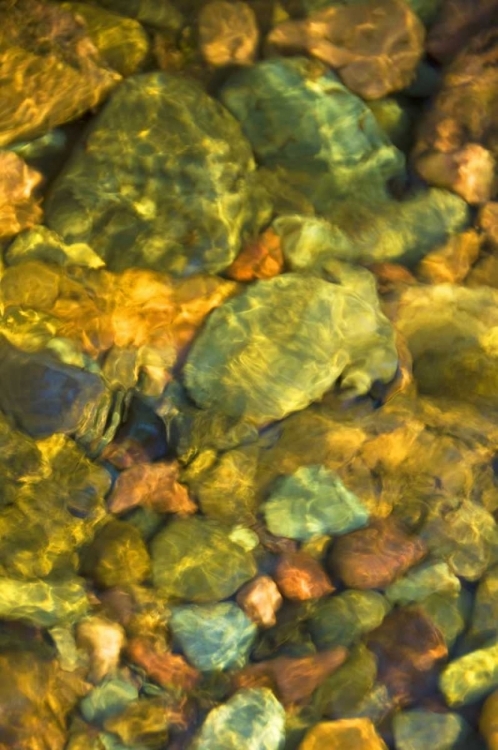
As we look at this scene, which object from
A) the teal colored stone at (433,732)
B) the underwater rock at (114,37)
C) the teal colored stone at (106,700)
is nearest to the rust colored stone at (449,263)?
the underwater rock at (114,37)

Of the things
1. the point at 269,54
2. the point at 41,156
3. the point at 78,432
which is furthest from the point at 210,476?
the point at 269,54

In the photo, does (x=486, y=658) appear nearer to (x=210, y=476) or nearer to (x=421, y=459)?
(x=421, y=459)

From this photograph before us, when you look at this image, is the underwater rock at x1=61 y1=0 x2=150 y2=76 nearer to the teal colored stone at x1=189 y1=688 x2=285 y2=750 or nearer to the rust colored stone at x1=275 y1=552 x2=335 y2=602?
the rust colored stone at x1=275 y1=552 x2=335 y2=602

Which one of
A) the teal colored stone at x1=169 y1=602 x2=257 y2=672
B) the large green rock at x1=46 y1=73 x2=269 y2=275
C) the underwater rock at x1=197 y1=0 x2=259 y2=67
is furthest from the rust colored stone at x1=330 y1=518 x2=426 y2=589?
the underwater rock at x1=197 y1=0 x2=259 y2=67

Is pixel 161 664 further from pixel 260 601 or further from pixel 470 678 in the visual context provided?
pixel 470 678

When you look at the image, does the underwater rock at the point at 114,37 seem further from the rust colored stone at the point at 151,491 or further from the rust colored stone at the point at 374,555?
the rust colored stone at the point at 374,555

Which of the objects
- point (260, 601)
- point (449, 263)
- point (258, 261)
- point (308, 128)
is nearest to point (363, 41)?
point (308, 128)
